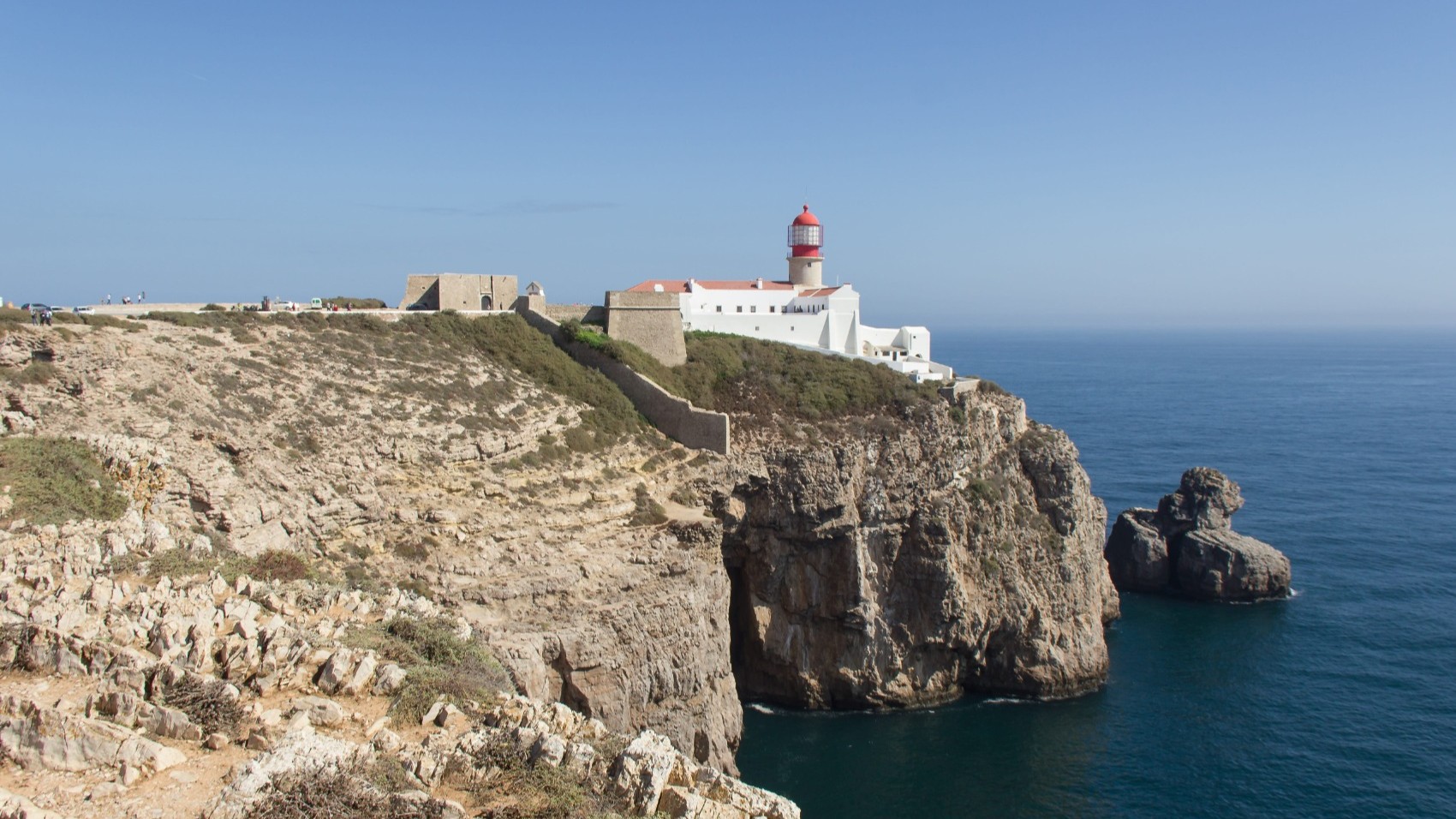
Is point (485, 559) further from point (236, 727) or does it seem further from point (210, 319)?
point (210, 319)

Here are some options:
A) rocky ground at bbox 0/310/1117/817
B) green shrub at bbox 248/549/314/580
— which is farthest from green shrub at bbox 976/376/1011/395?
green shrub at bbox 248/549/314/580

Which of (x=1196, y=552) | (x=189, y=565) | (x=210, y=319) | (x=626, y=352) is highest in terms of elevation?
(x=210, y=319)

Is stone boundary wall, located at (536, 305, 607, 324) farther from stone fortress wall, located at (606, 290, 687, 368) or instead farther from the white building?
the white building

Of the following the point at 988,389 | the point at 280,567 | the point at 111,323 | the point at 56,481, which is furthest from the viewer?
the point at 988,389

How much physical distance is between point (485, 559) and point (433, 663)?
30.3 feet

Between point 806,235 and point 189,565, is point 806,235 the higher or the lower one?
the higher one

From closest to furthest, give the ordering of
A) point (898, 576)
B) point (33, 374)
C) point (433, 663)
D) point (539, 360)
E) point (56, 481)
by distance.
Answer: point (433, 663)
point (56, 481)
point (33, 374)
point (539, 360)
point (898, 576)

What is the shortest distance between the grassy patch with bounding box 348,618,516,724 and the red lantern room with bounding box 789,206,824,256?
37460 mm

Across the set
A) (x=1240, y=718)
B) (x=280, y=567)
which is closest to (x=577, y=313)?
(x=280, y=567)

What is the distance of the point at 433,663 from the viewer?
1612cm

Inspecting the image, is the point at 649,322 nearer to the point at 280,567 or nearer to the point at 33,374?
the point at 33,374

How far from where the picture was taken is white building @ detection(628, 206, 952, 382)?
1911 inches

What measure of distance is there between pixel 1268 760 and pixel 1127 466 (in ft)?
134

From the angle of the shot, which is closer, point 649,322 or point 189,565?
point 189,565
